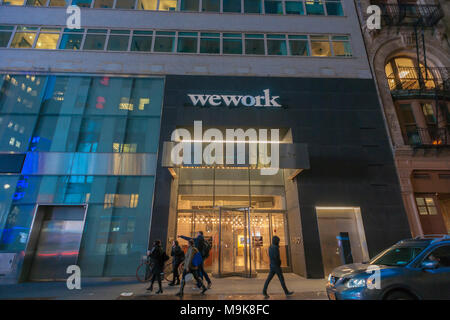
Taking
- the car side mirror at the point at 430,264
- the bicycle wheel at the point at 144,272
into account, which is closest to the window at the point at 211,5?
the bicycle wheel at the point at 144,272

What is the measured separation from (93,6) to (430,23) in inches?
943

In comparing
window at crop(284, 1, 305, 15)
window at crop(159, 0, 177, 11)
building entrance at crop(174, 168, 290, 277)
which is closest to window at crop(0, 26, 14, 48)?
window at crop(159, 0, 177, 11)

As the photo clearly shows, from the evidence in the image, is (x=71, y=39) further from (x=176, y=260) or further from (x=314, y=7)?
(x=314, y=7)

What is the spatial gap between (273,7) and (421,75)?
11.2 meters

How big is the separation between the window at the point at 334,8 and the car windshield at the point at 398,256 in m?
17.2

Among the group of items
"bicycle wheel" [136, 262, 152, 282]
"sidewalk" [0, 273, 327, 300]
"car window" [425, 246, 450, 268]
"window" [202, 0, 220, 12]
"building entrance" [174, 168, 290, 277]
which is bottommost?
"sidewalk" [0, 273, 327, 300]

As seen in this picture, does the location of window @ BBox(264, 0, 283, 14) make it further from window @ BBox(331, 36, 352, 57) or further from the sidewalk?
the sidewalk

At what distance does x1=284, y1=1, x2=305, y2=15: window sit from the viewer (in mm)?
16562

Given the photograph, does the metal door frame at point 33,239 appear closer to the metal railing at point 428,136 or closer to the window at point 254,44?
the window at point 254,44

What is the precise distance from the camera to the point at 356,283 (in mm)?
5102

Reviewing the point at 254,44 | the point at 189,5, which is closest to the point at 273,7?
the point at 254,44

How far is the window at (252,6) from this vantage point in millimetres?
16516

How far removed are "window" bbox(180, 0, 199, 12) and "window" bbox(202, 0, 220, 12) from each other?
0.58 meters

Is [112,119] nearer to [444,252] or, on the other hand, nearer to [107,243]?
[107,243]
